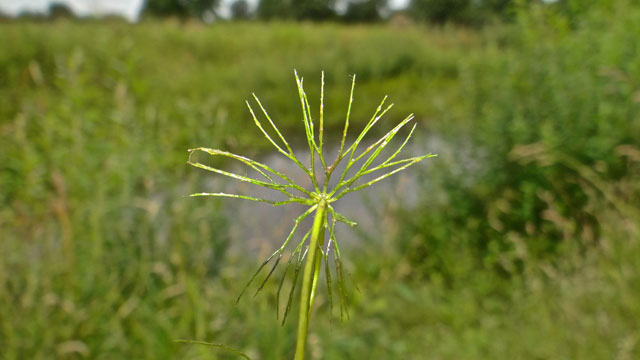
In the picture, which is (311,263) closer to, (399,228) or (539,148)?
(539,148)

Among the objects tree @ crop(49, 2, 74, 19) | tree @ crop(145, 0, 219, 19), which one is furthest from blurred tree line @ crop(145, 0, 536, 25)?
tree @ crop(49, 2, 74, 19)

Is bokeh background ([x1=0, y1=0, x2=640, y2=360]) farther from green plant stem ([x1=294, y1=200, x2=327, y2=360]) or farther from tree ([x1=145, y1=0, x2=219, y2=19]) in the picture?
tree ([x1=145, y1=0, x2=219, y2=19])

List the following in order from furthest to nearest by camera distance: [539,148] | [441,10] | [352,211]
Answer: [441,10]
[352,211]
[539,148]

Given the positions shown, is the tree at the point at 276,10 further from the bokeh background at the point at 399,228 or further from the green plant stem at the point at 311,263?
the green plant stem at the point at 311,263

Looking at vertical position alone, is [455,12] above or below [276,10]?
below

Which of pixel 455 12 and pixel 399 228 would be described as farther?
pixel 455 12

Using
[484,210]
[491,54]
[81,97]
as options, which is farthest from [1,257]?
[491,54]

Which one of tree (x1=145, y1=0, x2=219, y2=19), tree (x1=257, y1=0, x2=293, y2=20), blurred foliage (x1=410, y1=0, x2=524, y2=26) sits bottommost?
blurred foliage (x1=410, y1=0, x2=524, y2=26)

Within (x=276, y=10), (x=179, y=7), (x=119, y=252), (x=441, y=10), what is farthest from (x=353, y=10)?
(x=179, y=7)

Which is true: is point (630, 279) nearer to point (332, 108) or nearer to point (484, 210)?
point (484, 210)
